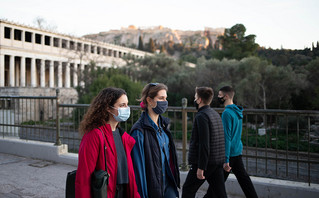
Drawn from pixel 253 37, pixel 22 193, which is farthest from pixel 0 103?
pixel 253 37

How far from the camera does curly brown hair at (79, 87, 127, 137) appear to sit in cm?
239

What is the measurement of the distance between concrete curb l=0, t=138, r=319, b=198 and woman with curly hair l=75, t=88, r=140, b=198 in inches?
105

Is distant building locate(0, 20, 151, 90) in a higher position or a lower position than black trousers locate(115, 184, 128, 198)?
higher

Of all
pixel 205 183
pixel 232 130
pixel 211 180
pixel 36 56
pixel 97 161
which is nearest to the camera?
pixel 97 161

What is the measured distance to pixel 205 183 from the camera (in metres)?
4.83

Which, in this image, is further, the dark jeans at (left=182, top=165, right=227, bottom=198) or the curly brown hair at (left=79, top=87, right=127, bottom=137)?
the dark jeans at (left=182, top=165, right=227, bottom=198)

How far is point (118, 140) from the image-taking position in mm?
2510

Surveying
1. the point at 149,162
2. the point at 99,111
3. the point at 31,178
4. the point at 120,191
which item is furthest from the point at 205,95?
the point at 31,178

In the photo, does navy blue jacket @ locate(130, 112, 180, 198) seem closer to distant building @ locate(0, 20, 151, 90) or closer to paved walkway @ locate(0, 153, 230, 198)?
paved walkway @ locate(0, 153, 230, 198)

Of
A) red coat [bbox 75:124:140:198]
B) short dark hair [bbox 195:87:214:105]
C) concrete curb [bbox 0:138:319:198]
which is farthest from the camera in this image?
concrete curb [bbox 0:138:319:198]

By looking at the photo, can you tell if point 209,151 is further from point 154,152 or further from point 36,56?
point 36,56

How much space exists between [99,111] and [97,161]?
1.57ft

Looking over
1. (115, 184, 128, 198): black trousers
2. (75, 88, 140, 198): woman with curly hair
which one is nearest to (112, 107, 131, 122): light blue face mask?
(75, 88, 140, 198): woman with curly hair

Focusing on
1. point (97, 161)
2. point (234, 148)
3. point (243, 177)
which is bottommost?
point (243, 177)
